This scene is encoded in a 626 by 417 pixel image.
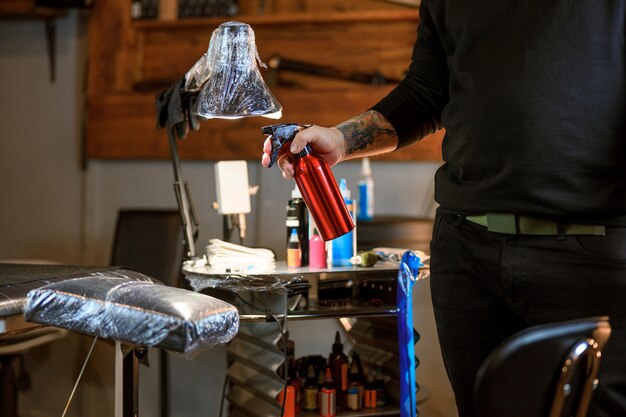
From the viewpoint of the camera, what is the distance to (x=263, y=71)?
3.31 metres

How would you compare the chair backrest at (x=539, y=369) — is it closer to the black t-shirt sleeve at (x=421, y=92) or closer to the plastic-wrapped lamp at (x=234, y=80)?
the black t-shirt sleeve at (x=421, y=92)

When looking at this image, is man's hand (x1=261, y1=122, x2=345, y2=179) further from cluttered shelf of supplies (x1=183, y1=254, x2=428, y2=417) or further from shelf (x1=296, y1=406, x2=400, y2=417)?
shelf (x1=296, y1=406, x2=400, y2=417)

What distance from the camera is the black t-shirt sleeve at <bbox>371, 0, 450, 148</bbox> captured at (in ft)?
5.26

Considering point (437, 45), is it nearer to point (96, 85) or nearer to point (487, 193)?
point (487, 193)

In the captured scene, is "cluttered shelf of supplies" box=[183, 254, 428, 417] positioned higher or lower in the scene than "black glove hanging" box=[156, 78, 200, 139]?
lower

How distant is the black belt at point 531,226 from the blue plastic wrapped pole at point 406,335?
70 cm

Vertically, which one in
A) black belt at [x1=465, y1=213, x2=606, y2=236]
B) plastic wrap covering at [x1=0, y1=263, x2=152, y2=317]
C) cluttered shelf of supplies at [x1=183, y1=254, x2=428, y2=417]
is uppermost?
black belt at [x1=465, y1=213, x2=606, y2=236]

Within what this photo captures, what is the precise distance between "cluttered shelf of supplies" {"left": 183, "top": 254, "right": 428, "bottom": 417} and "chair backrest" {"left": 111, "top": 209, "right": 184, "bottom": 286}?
0.63m

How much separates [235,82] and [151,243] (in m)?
1.36

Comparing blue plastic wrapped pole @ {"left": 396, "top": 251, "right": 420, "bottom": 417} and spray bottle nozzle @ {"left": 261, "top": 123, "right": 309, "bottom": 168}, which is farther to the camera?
blue plastic wrapped pole @ {"left": 396, "top": 251, "right": 420, "bottom": 417}

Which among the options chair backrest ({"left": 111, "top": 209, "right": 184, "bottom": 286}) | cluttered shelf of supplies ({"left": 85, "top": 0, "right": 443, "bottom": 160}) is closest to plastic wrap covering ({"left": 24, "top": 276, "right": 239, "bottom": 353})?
chair backrest ({"left": 111, "top": 209, "right": 184, "bottom": 286})

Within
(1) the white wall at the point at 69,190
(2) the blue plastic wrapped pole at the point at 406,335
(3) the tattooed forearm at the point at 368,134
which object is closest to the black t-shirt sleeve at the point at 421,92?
(3) the tattooed forearm at the point at 368,134

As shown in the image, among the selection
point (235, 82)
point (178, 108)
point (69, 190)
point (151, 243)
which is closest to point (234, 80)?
point (235, 82)

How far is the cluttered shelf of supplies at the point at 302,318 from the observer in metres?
1.98
